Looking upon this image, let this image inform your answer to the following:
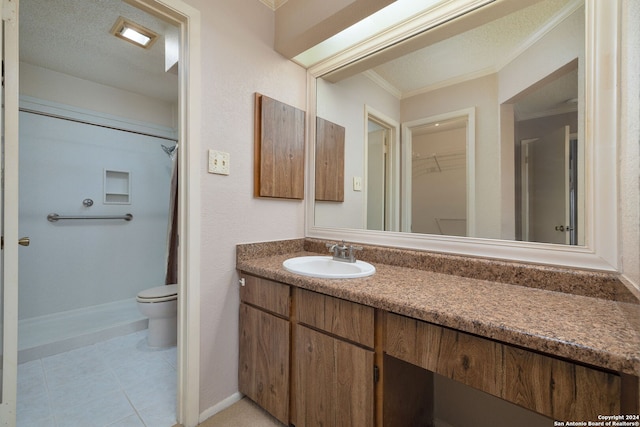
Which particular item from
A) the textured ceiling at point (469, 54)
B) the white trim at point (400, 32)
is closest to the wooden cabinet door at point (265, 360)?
the textured ceiling at point (469, 54)

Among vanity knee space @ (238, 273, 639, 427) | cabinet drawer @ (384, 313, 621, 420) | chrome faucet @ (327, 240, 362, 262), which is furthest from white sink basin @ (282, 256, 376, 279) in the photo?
cabinet drawer @ (384, 313, 621, 420)

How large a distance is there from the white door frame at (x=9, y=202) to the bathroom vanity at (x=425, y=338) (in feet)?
2.80

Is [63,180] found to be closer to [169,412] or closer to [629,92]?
[169,412]

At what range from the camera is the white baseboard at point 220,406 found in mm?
1336

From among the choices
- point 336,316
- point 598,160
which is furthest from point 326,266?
point 598,160

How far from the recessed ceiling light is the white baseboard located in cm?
237

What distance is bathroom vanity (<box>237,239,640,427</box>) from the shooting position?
620 mm

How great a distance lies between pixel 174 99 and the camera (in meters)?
2.99

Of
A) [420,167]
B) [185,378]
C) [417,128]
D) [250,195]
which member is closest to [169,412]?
[185,378]

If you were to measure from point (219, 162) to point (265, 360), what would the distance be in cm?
102

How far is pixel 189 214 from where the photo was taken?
126 cm

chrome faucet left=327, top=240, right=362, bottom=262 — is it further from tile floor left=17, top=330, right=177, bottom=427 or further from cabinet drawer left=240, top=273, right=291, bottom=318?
tile floor left=17, top=330, right=177, bottom=427

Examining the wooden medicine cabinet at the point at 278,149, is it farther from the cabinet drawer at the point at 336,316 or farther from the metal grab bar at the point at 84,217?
the metal grab bar at the point at 84,217

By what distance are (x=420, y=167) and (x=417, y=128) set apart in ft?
0.70
